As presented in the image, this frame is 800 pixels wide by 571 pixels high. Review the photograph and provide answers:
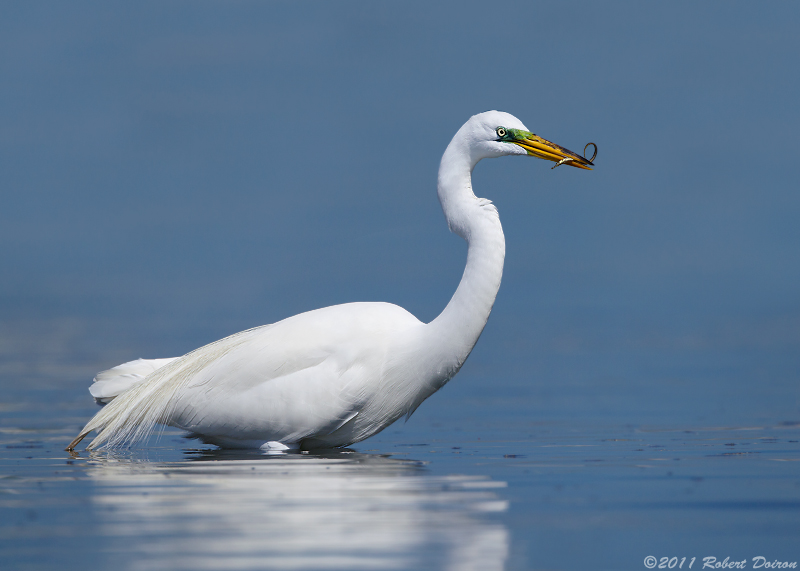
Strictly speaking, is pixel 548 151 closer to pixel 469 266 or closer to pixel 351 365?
pixel 469 266

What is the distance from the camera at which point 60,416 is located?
41.9 feet

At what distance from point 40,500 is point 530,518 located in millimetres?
3246

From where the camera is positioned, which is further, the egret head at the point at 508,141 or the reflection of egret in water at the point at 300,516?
the egret head at the point at 508,141

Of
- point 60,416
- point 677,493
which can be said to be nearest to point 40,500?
point 677,493

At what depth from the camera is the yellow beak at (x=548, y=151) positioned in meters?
9.11

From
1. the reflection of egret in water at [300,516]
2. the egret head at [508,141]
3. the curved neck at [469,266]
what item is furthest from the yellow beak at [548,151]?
the reflection of egret in water at [300,516]

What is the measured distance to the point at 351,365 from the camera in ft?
30.0

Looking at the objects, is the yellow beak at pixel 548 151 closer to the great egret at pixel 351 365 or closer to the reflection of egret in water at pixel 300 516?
the great egret at pixel 351 365
